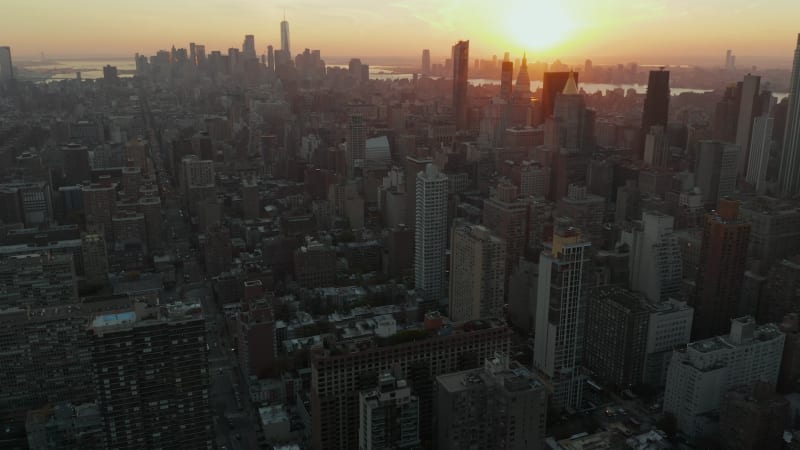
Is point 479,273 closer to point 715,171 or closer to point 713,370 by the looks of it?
point 713,370

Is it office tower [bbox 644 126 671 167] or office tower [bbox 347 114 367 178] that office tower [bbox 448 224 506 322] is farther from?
office tower [bbox 644 126 671 167]

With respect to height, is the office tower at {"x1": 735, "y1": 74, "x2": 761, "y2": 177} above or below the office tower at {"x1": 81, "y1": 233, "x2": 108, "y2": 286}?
above

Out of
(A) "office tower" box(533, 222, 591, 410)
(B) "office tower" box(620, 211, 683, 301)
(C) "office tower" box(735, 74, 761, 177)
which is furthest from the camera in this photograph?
(C) "office tower" box(735, 74, 761, 177)

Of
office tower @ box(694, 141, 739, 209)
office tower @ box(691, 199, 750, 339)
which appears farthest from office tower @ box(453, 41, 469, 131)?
office tower @ box(691, 199, 750, 339)

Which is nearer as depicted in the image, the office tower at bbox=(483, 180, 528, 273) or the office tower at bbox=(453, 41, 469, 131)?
the office tower at bbox=(483, 180, 528, 273)

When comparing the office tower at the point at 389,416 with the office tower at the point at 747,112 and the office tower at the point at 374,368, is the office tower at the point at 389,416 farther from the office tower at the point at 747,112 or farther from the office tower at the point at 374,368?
the office tower at the point at 747,112

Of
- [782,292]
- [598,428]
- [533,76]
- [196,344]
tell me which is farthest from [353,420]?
[533,76]

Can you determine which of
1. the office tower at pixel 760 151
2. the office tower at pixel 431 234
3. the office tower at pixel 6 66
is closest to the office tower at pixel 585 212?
the office tower at pixel 431 234

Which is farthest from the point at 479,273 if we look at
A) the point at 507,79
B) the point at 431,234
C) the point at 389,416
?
the point at 507,79

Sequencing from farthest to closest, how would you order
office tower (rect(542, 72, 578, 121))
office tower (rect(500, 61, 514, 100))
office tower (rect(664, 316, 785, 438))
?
office tower (rect(500, 61, 514, 100)) → office tower (rect(542, 72, 578, 121)) → office tower (rect(664, 316, 785, 438))
